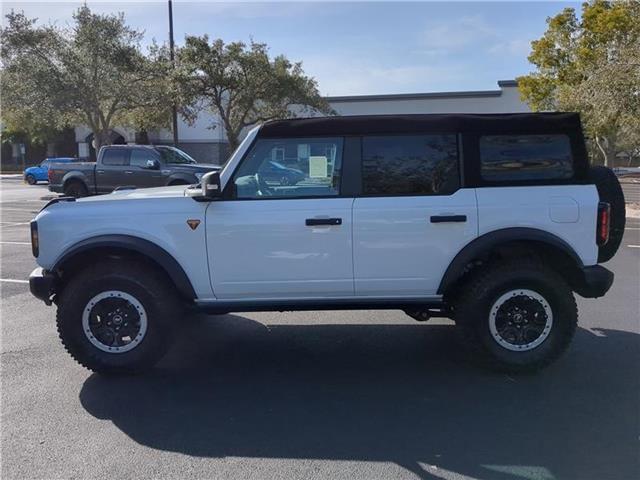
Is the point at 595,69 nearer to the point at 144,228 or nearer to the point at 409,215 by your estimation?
the point at 409,215

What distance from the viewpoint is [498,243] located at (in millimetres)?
4410

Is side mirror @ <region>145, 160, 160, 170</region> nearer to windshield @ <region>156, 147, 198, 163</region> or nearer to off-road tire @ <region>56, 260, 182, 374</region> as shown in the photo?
windshield @ <region>156, 147, 198, 163</region>

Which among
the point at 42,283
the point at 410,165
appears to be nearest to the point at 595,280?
the point at 410,165

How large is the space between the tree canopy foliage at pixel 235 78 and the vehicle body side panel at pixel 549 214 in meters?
24.6

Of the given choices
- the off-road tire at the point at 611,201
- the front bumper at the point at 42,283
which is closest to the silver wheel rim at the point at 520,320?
the off-road tire at the point at 611,201

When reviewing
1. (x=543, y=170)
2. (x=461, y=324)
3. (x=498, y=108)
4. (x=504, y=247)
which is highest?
(x=498, y=108)

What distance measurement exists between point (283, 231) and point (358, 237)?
582 mm

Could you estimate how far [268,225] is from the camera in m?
4.41

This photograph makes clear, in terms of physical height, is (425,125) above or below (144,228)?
above

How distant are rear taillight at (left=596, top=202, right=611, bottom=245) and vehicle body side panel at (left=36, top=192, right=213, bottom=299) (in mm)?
3088

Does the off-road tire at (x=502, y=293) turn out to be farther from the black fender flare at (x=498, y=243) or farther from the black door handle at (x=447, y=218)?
the black door handle at (x=447, y=218)

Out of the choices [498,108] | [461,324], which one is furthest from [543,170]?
[498,108]

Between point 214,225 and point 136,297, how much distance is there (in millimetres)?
854

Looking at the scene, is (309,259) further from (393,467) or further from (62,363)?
(62,363)
